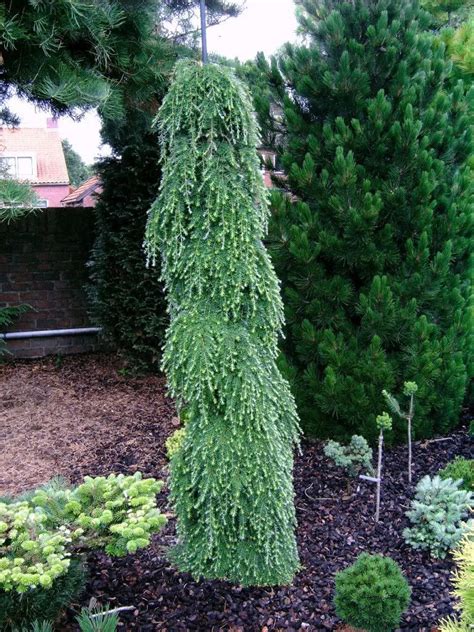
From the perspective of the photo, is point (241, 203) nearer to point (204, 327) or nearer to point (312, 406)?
point (204, 327)

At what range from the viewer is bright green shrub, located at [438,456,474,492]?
10.7 feet

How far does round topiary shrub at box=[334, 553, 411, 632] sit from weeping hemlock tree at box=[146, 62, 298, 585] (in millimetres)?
374

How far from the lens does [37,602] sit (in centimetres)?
211

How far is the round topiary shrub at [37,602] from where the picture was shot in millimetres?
2035

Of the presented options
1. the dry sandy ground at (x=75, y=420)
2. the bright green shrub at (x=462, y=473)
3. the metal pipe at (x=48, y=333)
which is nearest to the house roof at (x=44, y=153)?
the metal pipe at (x=48, y=333)

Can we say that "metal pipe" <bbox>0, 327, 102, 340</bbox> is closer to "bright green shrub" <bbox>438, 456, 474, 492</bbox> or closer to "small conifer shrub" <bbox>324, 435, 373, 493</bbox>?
"small conifer shrub" <bbox>324, 435, 373, 493</bbox>

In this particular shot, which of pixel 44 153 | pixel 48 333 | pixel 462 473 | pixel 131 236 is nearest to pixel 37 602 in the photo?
pixel 462 473

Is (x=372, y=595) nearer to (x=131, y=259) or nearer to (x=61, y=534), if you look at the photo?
(x=61, y=534)

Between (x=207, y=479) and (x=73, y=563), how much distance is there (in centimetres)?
60

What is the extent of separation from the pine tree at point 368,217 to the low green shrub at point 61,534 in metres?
1.96

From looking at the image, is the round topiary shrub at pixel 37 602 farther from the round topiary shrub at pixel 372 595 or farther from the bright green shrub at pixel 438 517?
the bright green shrub at pixel 438 517

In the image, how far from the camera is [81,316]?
7.03 metres

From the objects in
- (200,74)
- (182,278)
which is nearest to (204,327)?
(182,278)

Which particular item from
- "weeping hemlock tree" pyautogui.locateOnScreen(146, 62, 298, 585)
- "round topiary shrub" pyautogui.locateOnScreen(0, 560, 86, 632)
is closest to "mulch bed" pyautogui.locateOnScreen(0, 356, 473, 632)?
"weeping hemlock tree" pyautogui.locateOnScreen(146, 62, 298, 585)
